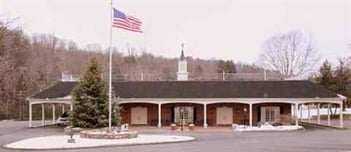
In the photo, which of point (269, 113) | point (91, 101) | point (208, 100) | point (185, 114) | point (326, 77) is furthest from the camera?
point (326, 77)

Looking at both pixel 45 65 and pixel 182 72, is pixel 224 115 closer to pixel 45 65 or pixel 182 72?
pixel 182 72

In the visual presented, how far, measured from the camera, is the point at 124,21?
1152 inches

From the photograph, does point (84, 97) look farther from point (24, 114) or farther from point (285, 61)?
point (285, 61)

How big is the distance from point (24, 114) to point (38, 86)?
327 inches

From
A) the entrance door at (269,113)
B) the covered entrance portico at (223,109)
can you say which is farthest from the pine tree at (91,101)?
the entrance door at (269,113)

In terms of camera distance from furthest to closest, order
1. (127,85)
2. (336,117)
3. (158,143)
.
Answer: (336,117), (127,85), (158,143)

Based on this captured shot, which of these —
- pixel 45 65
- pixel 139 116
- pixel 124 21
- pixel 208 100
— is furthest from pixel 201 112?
pixel 45 65

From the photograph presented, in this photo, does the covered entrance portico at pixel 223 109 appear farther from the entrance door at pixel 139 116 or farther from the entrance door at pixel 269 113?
the entrance door at pixel 139 116

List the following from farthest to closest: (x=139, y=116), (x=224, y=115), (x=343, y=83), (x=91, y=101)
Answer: (x=343, y=83)
(x=139, y=116)
(x=224, y=115)
(x=91, y=101)

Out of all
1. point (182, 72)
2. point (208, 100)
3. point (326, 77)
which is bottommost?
point (208, 100)

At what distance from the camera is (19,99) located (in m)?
65.2

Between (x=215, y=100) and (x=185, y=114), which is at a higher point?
(x=215, y=100)

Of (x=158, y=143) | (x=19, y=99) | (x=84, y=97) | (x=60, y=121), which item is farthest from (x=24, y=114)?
(x=158, y=143)

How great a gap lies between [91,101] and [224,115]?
1253cm
